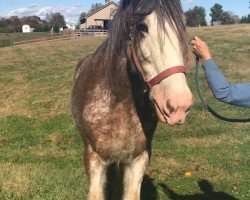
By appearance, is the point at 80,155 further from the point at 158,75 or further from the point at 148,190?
the point at 158,75

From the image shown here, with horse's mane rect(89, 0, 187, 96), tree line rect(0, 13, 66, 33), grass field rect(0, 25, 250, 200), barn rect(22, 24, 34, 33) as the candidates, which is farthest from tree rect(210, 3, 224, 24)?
horse's mane rect(89, 0, 187, 96)

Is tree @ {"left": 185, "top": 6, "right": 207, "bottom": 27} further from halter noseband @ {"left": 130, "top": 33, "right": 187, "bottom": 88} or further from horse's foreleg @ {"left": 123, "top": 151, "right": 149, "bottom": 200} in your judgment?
horse's foreleg @ {"left": 123, "top": 151, "right": 149, "bottom": 200}

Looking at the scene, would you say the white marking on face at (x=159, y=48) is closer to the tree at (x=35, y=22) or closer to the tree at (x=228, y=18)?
the tree at (x=228, y=18)

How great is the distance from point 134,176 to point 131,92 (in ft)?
3.31

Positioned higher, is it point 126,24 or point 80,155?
point 126,24

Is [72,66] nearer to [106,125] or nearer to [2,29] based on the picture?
[106,125]

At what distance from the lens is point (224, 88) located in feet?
13.2

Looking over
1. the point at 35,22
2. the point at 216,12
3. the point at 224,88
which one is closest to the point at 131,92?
the point at 224,88

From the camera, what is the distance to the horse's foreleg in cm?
479

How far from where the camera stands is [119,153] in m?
4.60

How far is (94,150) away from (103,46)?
1095mm

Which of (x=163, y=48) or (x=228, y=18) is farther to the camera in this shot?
(x=228, y=18)

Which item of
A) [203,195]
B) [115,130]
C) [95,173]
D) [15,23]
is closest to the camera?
[115,130]

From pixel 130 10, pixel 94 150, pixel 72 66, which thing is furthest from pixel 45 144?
pixel 72 66
